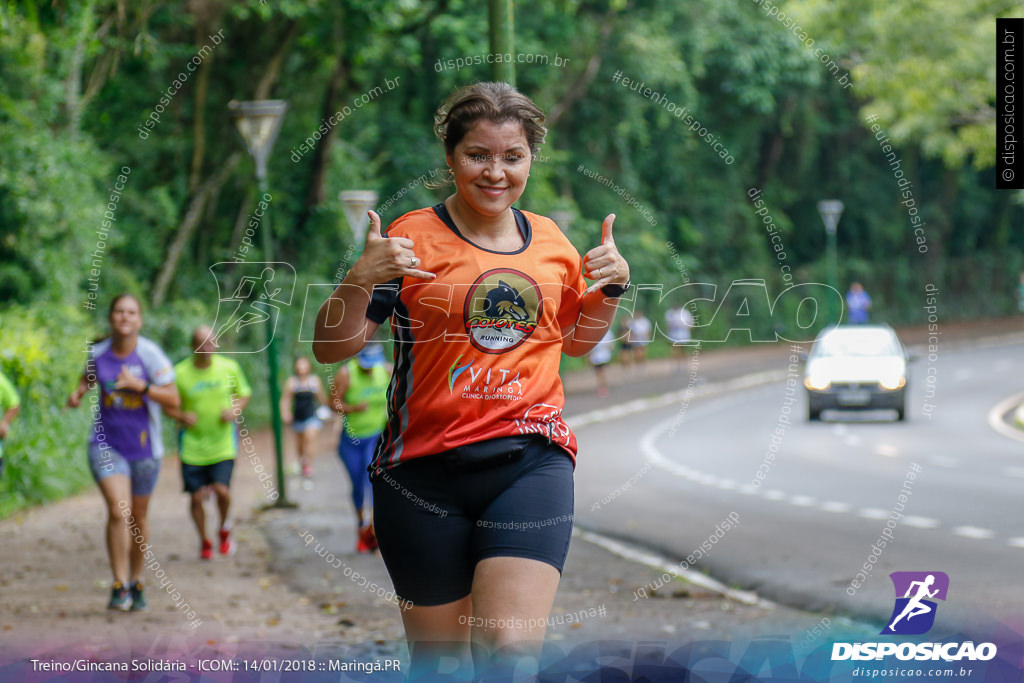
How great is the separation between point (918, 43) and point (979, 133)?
182 cm

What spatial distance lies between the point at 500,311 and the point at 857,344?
17.8 m

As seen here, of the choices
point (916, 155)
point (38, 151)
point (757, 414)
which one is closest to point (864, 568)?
point (38, 151)

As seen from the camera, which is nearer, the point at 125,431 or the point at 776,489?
the point at 125,431

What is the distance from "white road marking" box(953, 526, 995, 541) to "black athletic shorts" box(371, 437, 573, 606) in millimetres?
6899

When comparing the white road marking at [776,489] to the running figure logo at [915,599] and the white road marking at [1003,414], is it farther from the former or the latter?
the running figure logo at [915,599]

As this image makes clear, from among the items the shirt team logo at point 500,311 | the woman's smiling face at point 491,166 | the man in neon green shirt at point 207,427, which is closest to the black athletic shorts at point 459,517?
the shirt team logo at point 500,311

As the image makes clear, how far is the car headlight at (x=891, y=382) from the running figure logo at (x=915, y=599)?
12.1 metres

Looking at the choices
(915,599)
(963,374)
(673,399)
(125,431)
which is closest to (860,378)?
(673,399)

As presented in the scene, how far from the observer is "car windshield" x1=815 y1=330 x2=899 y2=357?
19719 mm

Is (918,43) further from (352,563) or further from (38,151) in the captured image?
(352,563)

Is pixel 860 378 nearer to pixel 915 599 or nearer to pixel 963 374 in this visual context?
pixel 963 374

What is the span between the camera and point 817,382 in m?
19.8

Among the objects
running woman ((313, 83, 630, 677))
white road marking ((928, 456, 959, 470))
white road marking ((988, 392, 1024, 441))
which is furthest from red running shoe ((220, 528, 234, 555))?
white road marking ((988, 392, 1024, 441))

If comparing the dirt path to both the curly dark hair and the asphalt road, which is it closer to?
the asphalt road
